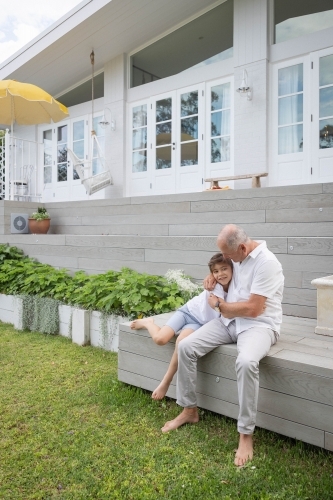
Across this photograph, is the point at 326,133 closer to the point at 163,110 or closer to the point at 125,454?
the point at 163,110

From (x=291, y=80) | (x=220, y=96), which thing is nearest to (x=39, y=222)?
(x=220, y=96)

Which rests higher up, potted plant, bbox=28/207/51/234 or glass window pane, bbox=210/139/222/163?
glass window pane, bbox=210/139/222/163

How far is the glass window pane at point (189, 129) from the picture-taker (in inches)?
288

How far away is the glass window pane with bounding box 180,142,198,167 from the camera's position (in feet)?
24.0

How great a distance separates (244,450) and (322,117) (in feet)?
16.6

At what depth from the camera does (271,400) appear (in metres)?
2.27

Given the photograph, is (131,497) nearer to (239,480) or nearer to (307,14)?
(239,480)

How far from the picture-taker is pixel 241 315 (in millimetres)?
2381

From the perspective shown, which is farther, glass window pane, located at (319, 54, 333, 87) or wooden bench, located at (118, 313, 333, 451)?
glass window pane, located at (319, 54, 333, 87)

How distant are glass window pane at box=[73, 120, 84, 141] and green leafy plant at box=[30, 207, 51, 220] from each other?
312 centimetres

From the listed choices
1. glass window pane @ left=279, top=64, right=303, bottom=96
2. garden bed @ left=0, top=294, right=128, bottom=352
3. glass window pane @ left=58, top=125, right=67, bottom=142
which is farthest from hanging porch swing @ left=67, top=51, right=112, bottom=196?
garden bed @ left=0, top=294, right=128, bottom=352

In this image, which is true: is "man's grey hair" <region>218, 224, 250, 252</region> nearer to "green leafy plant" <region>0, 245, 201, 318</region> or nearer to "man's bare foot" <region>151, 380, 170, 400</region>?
"man's bare foot" <region>151, 380, 170, 400</region>

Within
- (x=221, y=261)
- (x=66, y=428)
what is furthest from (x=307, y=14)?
(x=66, y=428)

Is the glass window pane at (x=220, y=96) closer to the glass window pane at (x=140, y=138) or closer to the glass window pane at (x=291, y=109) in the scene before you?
the glass window pane at (x=291, y=109)
